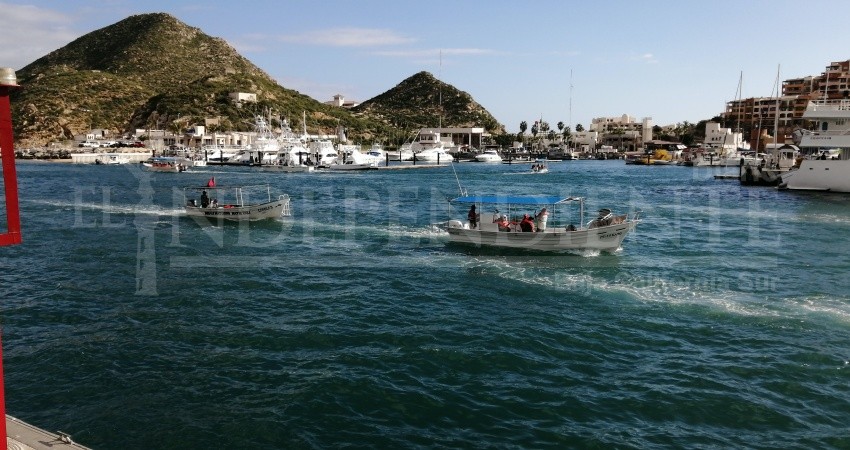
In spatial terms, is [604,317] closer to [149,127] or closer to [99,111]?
[149,127]

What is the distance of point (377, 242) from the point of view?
116ft

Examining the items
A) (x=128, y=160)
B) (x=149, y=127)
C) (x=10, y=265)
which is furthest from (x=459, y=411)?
(x=149, y=127)

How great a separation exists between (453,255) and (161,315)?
1478 cm

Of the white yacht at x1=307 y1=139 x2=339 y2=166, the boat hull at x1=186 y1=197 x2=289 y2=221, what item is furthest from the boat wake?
the white yacht at x1=307 y1=139 x2=339 y2=166

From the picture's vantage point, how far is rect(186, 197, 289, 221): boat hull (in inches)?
1688

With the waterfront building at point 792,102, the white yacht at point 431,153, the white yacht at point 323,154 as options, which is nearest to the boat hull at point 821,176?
the white yacht at point 431,153

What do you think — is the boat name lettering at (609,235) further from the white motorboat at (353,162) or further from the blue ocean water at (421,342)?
the white motorboat at (353,162)

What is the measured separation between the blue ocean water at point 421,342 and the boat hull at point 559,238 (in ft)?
2.19

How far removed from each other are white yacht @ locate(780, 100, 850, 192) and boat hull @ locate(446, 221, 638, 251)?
4585 centimetres

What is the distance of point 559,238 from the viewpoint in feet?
100

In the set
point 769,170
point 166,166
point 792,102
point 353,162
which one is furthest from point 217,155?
point 792,102

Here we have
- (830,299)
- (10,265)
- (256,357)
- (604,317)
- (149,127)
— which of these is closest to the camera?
(256,357)

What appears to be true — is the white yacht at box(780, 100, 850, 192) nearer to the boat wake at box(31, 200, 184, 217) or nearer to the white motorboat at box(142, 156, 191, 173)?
the boat wake at box(31, 200, 184, 217)

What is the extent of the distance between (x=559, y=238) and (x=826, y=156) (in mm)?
54596
